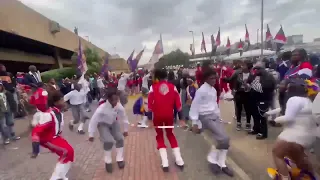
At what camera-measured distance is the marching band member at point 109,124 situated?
516 centimetres

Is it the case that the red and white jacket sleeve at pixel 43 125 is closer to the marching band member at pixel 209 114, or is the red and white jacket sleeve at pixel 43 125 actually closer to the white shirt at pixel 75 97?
the marching band member at pixel 209 114

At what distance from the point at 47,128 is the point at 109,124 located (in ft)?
3.87

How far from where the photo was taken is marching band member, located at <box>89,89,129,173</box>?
5.16m

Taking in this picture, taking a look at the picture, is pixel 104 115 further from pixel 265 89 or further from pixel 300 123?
pixel 265 89

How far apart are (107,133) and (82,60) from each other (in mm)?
4134

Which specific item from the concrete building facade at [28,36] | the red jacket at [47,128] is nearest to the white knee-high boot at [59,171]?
the red jacket at [47,128]

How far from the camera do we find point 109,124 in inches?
210

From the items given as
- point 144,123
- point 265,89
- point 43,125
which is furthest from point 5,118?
point 265,89

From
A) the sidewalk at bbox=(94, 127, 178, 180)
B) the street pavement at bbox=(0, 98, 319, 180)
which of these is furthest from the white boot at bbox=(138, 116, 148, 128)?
the sidewalk at bbox=(94, 127, 178, 180)

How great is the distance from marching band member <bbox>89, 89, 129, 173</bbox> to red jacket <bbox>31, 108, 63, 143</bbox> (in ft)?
2.28

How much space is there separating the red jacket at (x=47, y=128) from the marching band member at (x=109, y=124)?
70cm

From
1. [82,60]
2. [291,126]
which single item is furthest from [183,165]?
[82,60]

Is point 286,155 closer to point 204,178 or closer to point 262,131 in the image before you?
point 204,178

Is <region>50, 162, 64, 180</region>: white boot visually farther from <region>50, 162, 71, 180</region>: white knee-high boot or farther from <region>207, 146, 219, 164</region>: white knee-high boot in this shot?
<region>207, 146, 219, 164</region>: white knee-high boot
